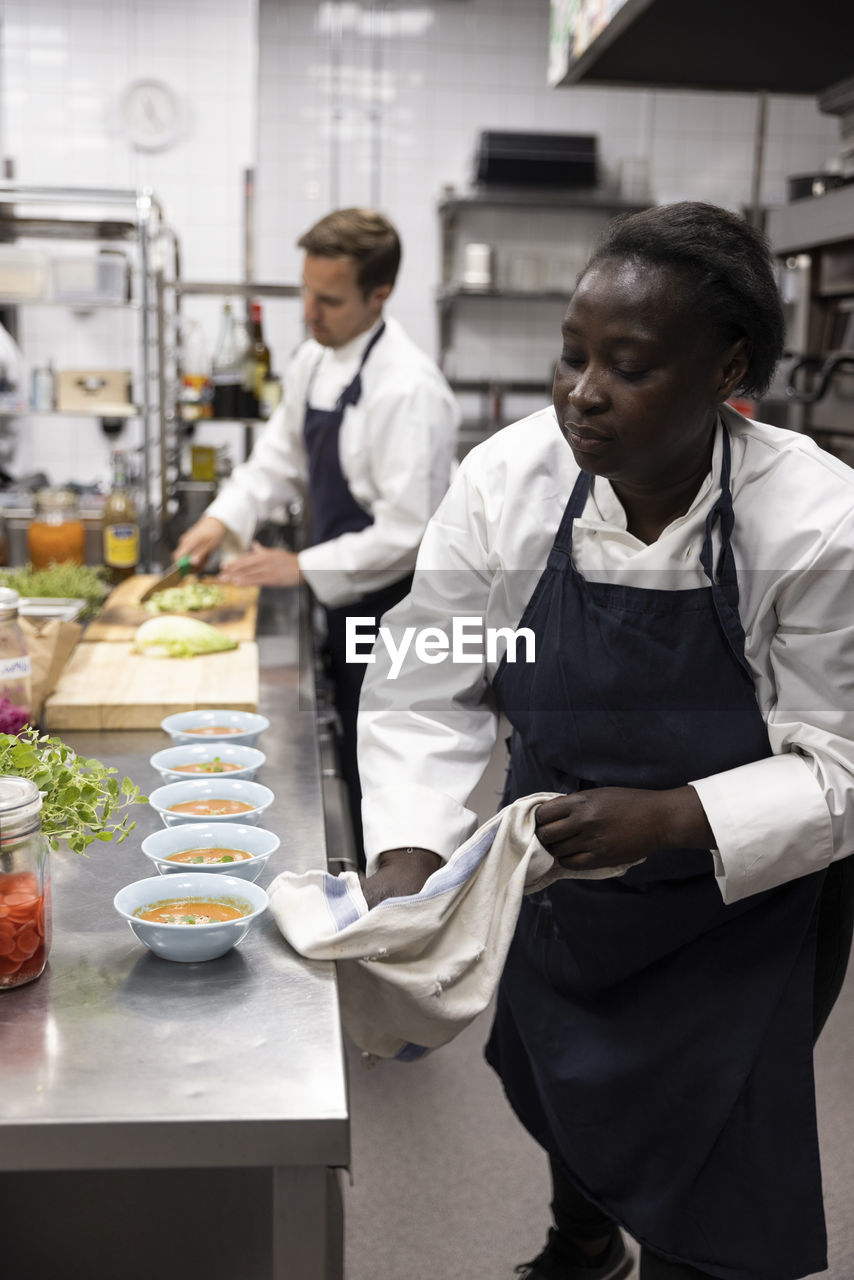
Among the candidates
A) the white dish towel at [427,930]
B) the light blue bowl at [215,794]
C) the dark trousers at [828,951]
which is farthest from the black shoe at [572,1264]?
the light blue bowl at [215,794]

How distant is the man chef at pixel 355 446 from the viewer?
271 cm

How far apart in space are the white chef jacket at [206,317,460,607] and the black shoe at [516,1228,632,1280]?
147 cm

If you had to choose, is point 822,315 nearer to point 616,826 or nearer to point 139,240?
point 139,240

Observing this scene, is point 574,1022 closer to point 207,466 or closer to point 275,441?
point 275,441

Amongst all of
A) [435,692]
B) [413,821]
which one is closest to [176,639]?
[435,692]

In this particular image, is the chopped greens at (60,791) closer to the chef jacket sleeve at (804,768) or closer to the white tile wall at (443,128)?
the chef jacket sleeve at (804,768)

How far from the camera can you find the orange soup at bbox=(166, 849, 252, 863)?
4.15 ft

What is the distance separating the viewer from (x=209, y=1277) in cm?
146

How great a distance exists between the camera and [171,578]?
9.25 ft

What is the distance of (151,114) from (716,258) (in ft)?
18.2

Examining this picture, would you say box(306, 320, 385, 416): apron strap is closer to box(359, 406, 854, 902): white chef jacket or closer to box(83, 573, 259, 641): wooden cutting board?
box(83, 573, 259, 641): wooden cutting board

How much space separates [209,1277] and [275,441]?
211 cm

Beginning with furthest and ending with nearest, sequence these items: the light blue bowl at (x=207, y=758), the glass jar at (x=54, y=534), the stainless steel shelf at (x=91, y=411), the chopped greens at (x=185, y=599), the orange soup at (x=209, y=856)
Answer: the stainless steel shelf at (x=91, y=411), the glass jar at (x=54, y=534), the chopped greens at (x=185, y=599), the light blue bowl at (x=207, y=758), the orange soup at (x=209, y=856)

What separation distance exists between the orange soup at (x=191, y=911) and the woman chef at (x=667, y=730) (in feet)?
0.45
